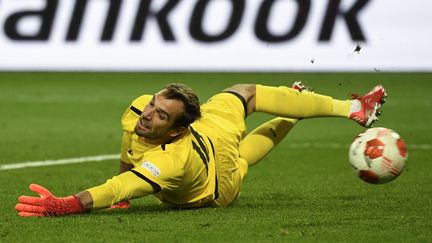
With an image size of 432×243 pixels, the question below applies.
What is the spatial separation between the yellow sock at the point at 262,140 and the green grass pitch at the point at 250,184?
1.02 feet

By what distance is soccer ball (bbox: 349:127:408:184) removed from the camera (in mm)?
7102

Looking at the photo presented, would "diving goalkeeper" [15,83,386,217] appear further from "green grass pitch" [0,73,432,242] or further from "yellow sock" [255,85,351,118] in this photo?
"green grass pitch" [0,73,432,242]

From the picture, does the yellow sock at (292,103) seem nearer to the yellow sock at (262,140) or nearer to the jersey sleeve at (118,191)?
the yellow sock at (262,140)

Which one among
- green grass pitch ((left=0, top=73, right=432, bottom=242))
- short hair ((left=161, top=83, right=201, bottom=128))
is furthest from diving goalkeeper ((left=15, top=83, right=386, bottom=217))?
green grass pitch ((left=0, top=73, right=432, bottom=242))

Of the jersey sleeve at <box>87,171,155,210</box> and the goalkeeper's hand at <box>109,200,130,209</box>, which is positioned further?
the goalkeeper's hand at <box>109,200,130,209</box>

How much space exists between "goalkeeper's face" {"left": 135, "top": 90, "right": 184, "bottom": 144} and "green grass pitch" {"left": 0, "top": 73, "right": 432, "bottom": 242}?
1.74ft

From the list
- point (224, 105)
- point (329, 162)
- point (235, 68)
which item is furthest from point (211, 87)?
point (224, 105)

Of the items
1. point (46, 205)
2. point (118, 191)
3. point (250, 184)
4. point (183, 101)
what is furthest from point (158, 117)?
point (250, 184)

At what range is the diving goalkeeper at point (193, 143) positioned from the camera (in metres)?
6.73

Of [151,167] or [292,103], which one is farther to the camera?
[292,103]

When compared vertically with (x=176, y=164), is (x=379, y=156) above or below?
above

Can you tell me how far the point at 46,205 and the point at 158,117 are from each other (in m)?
0.94

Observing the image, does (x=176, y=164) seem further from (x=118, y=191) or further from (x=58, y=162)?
(x=58, y=162)

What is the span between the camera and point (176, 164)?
6855 mm
